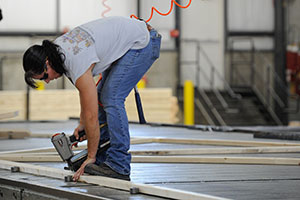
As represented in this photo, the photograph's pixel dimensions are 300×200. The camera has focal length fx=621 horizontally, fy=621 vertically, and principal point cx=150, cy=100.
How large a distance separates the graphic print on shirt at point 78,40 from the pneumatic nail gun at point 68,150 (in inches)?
26.0

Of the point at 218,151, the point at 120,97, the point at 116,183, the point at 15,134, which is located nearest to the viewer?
the point at 116,183

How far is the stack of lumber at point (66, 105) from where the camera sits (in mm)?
14016

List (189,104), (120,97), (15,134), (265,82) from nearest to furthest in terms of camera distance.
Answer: (120,97) → (15,134) → (189,104) → (265,82)

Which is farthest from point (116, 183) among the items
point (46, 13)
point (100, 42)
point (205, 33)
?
point (205, 33)

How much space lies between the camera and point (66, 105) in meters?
14.4

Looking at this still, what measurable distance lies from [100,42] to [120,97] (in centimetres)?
39

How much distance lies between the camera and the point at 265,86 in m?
19.1

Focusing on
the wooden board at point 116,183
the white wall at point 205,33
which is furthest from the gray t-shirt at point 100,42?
the white wall at point 205,33

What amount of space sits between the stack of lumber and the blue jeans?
1010 cm

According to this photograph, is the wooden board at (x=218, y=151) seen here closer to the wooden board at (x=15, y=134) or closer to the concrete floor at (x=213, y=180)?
the concrete floor at (x=213, y=180)

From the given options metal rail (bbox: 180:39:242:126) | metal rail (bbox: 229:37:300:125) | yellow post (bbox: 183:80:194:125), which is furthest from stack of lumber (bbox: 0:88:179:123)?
metal rail (bbox: 229:37:300:125)

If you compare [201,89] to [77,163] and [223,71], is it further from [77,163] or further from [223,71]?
[77,163]

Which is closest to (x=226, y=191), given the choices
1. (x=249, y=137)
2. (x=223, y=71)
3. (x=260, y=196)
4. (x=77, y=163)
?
(x=260, y=196)

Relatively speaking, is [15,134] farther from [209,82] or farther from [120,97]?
[209,82]
